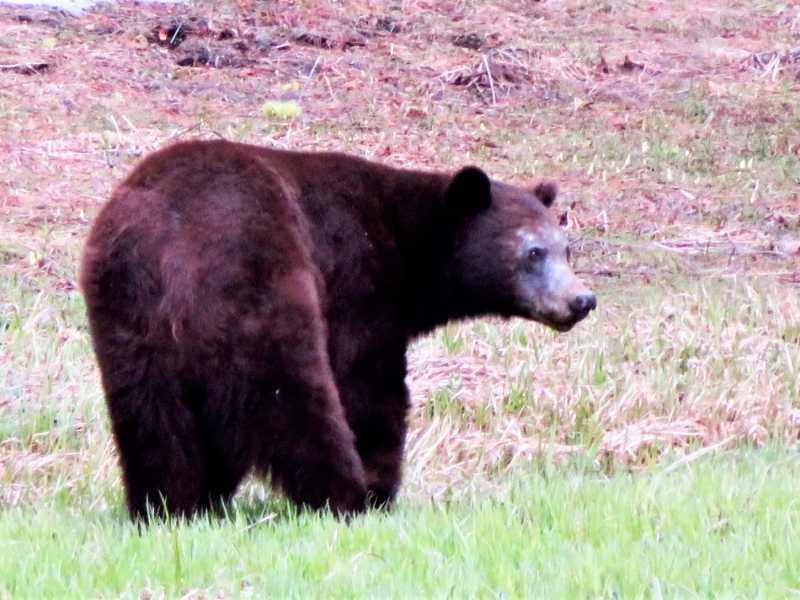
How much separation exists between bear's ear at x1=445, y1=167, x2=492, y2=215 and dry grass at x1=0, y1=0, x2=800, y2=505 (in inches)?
58.6

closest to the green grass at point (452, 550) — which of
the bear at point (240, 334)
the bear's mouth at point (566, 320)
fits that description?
the bear at point (240, 334)

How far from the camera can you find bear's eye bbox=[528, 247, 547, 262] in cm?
646

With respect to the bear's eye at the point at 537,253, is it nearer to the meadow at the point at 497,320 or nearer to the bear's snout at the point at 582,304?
the bear's snout at the point at 582,304

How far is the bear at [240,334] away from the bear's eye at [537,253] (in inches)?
32.3

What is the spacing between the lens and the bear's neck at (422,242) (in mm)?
6492

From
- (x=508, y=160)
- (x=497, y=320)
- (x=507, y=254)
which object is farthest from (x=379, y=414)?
(x=508, y=160)

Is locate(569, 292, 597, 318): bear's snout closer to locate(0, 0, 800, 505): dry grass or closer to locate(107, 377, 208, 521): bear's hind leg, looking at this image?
locate(0, 0, 800, 505): dry grass

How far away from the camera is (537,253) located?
21.2 feet

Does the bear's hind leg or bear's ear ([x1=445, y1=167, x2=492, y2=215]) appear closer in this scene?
the bear's hind leg

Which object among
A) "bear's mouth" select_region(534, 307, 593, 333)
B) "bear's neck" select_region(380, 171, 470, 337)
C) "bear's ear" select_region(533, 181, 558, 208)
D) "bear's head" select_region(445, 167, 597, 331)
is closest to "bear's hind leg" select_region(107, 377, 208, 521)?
"bear's neck" select_region(380, 171, 470, 337)

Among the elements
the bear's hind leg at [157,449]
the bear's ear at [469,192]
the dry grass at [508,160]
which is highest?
the bear's ear at [469,192]

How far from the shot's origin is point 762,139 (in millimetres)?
15383

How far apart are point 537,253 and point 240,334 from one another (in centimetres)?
197

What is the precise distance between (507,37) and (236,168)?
48.9ft
